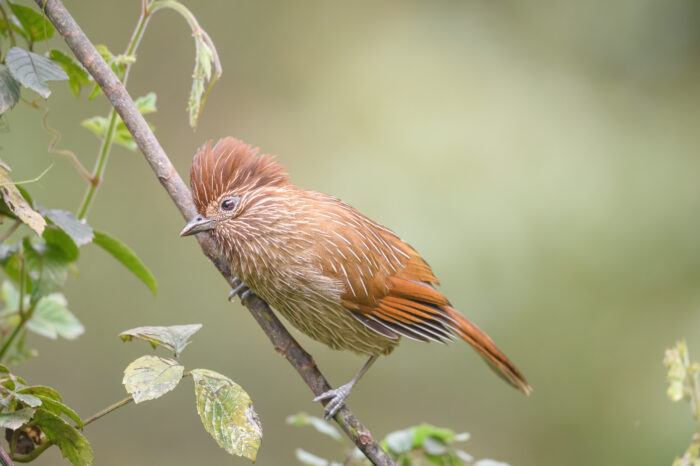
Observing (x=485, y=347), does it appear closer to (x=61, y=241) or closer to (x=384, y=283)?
(x=384, y=283)

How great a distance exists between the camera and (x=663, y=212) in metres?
5.54

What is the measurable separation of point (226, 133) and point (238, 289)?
3595 millimetres

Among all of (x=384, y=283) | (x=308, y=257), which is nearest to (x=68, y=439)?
(x=308, y=257)

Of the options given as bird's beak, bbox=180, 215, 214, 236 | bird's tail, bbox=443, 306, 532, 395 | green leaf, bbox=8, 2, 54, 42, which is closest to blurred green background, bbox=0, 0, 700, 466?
bird's tail, bbox=443, 306, 532, 395

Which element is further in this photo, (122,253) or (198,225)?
(198,225)

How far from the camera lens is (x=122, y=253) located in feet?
6.23

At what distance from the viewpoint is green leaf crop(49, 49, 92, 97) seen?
1.66m

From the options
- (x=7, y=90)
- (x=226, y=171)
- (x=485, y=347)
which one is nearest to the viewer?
(x=7, y=90)

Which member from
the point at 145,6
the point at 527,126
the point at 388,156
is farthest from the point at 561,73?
the point at 145,6

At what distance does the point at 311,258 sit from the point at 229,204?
1.00 ft

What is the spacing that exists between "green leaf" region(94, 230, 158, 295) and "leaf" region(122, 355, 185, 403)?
422 millimetres

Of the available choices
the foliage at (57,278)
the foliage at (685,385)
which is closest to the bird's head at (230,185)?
the foliage at (57,278)

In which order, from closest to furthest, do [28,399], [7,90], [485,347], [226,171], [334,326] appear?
1. [28,399]
2. [7,90]
3. [226,171]
4. [334,326]
5. [485,347]

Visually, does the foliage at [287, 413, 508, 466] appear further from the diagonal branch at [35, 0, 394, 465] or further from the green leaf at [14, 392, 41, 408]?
the green leaf at [14, 392, 41, 408]
